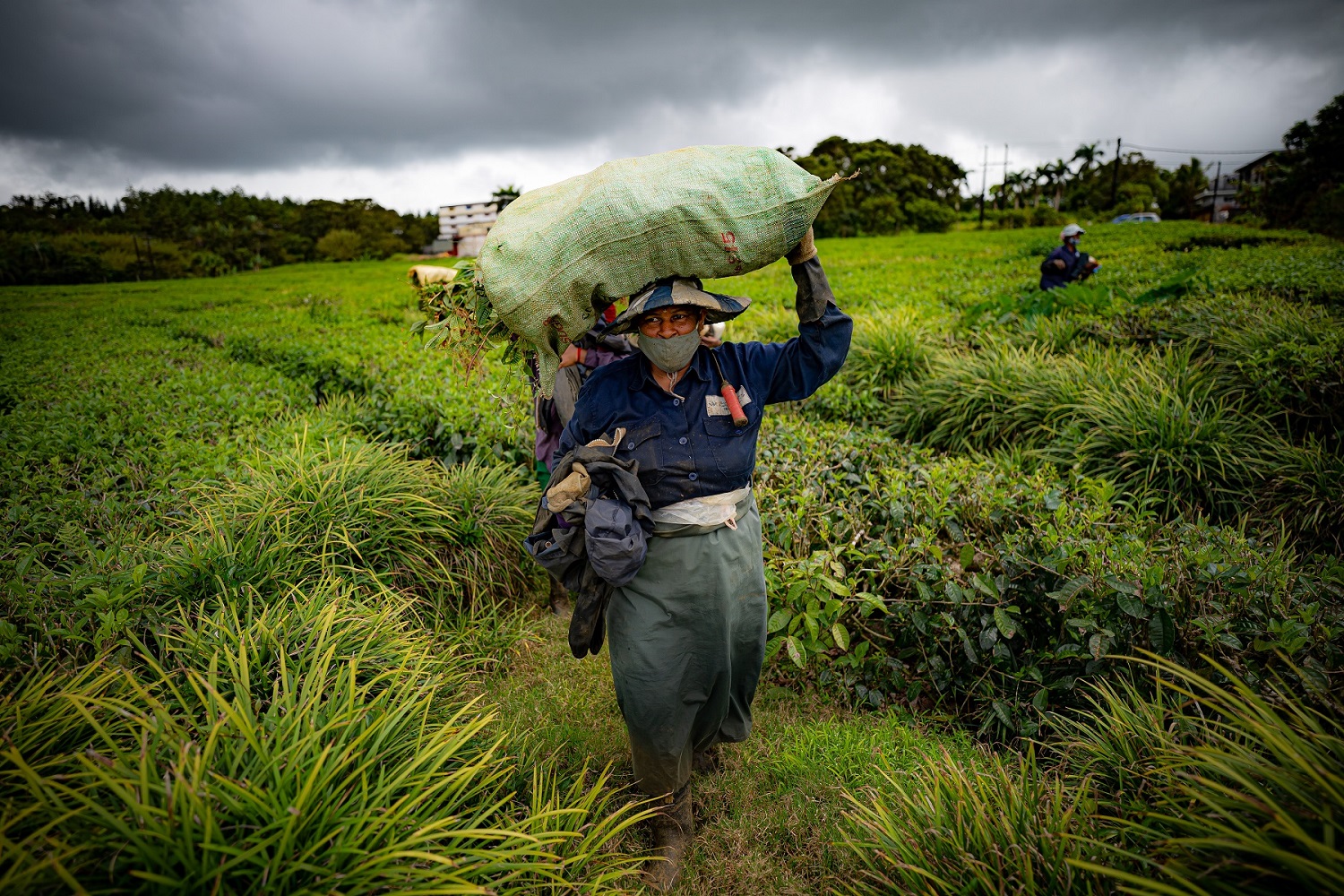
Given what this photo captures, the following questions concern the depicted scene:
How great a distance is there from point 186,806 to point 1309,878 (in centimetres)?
239

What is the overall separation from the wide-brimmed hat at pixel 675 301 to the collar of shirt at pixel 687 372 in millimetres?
136

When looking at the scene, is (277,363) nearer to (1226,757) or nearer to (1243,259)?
(1226,757)

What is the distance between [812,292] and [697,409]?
596mm

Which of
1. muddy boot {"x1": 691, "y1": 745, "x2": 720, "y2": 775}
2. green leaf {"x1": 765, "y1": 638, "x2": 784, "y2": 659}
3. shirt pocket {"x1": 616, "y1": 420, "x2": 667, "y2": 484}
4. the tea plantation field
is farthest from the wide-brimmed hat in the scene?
muddy boot {"x1": 691, "y1": 745, "x2": 720, "y2": 775}

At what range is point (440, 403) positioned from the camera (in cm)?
580

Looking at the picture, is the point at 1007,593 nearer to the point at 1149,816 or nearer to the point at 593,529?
the point at 1149,816

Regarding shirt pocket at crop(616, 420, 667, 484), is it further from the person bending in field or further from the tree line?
the tree line

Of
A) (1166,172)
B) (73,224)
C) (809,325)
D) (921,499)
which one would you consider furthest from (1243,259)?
(1166,172)

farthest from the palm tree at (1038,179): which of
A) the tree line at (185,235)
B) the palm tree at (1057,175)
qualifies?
the tree line at (185,235)

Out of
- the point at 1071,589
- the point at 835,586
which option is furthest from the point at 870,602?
the point at 1071,589

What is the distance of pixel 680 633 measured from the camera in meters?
2.43

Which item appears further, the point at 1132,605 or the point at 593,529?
the point at 1132,605

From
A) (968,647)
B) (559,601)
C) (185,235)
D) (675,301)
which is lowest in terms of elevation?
(559,601)

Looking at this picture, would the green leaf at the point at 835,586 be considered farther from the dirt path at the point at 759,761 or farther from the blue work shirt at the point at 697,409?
the blue work shirt at the point at 697,409
